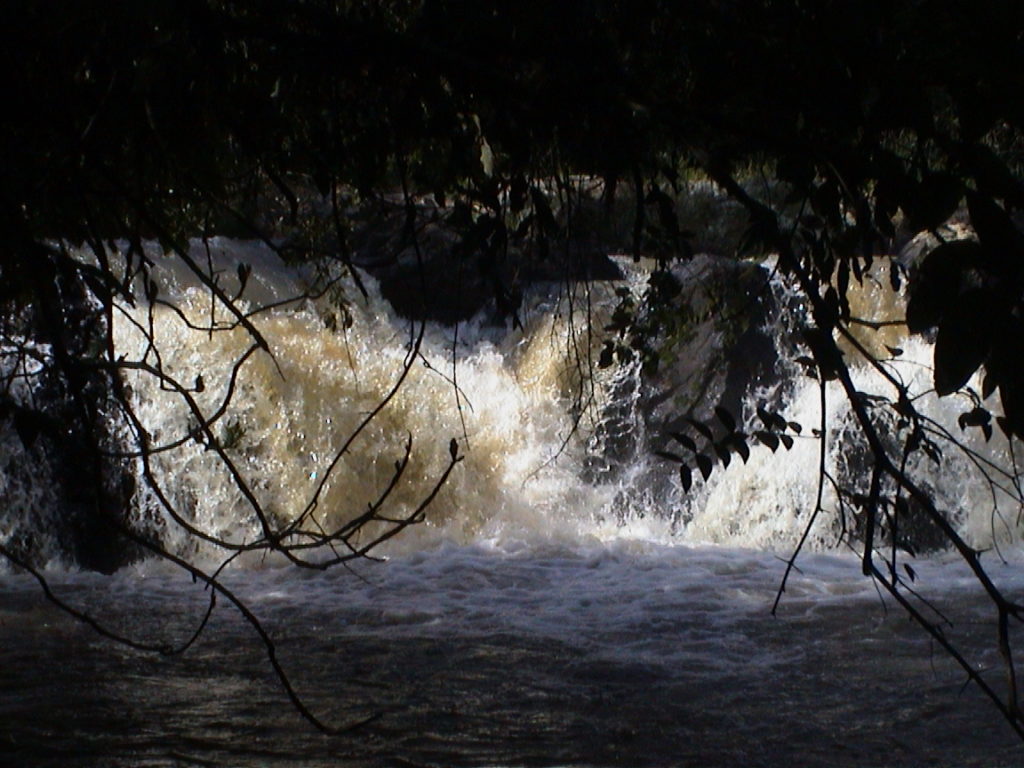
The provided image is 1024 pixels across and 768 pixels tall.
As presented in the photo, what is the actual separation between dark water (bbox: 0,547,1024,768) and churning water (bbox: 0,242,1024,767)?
0.02m

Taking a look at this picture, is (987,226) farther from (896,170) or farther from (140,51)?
(140,51)

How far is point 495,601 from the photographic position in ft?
22.1

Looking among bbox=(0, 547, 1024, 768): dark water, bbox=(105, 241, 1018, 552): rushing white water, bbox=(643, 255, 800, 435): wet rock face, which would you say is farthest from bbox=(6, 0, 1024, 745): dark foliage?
bbox=(643, 255, 800, 435): wet rock face

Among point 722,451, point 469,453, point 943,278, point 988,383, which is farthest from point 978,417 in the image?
point 469,453

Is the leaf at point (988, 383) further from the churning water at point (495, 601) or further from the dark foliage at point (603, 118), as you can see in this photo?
the churning water at point (495, 601)

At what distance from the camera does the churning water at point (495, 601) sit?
4109 millimetres

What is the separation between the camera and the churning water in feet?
13.5

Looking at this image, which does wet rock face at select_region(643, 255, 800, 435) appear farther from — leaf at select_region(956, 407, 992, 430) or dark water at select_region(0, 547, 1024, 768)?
leaf at select_region(956, 407, 992, 430)

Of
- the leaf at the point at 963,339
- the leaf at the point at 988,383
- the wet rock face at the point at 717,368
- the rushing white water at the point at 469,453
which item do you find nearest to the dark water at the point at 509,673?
the rushing white water at the point at 469,453

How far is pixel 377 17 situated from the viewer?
2701 mm

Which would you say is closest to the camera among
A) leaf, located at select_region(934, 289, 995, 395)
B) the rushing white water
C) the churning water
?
leaf, located at select_region(934, 289, 995, 395)

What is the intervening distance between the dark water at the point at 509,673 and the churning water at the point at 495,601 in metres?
0.02

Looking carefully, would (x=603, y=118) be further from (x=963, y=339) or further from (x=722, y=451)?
(x=963, y=339)

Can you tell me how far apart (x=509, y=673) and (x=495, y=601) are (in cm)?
161
